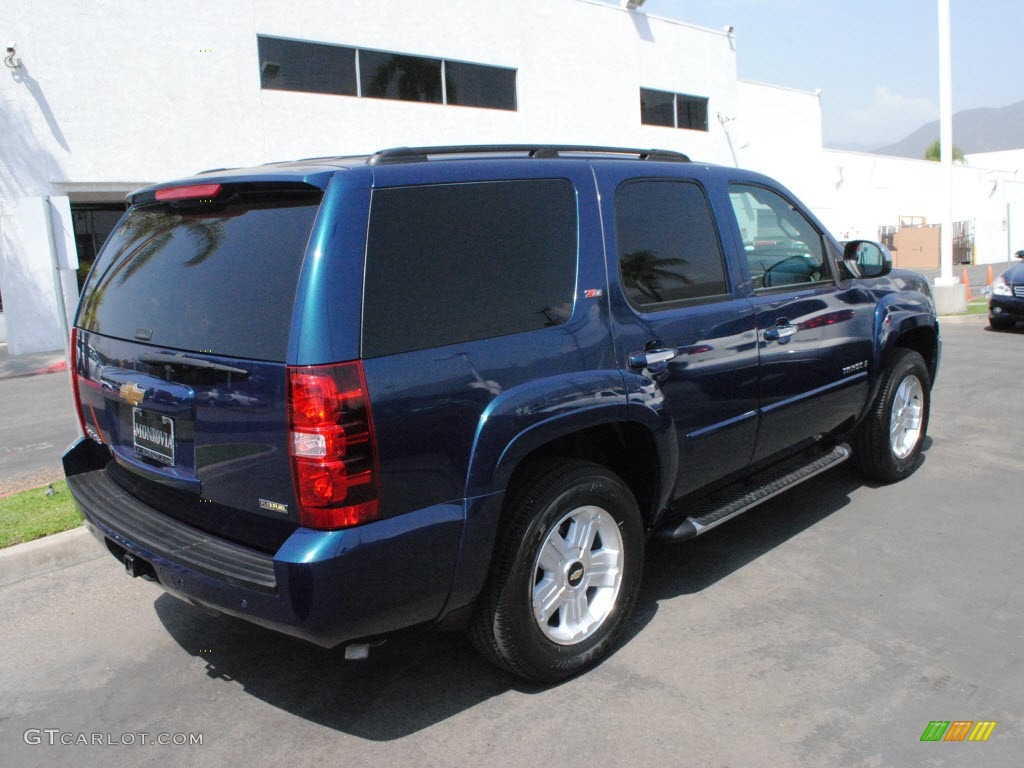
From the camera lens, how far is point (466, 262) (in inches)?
117

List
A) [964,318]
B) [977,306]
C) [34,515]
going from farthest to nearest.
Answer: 1. [977,306]
2. [964,318]
3. [34,515]

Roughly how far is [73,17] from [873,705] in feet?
53.2

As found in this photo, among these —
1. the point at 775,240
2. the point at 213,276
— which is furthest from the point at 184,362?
the point at 775,240

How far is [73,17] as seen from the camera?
14.5 metres

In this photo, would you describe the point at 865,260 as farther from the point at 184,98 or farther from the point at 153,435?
the point at 184,98

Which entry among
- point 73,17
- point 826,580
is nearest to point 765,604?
point 826,580

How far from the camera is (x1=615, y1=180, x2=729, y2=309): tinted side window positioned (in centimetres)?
361

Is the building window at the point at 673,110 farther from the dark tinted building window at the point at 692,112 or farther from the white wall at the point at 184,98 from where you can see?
the white wall at the point at 184,98

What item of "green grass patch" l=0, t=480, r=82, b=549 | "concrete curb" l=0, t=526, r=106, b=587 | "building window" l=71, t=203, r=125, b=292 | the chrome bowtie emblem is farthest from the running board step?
"building window" l=71, t=203, r=125, b=292

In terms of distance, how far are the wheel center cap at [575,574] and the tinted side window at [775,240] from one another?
70.3 inches

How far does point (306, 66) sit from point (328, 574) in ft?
52.5

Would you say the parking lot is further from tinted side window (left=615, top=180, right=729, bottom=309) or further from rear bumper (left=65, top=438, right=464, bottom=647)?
tinted side window (left=615, top=180, right=729, bottom=309)

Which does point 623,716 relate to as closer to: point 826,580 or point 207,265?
point 826,580

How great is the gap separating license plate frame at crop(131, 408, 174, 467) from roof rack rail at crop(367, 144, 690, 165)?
46.7 inches
